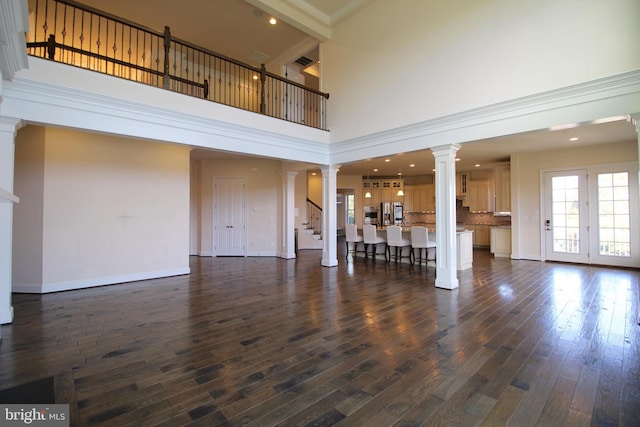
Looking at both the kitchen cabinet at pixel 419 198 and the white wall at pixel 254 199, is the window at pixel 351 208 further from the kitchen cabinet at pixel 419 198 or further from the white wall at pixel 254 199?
the white wall at pixel 254 199

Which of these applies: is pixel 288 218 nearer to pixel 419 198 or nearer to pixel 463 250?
pixel 463 250

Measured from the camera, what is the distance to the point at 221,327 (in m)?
3.33

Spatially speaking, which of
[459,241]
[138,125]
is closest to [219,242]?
[138,125]

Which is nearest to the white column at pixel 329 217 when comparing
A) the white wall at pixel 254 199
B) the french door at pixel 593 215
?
the white wall at pixel 254 199

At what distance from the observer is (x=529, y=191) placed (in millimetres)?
7809

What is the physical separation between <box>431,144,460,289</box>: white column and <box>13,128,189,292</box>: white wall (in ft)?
16.8

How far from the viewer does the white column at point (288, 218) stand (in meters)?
8.41

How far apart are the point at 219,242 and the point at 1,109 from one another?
19.1 ft

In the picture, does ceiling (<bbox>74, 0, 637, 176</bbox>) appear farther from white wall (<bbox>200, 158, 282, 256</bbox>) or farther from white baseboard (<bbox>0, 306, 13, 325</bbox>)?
white baseboard (<bbox>0, 306, 13, 325</bbox>)

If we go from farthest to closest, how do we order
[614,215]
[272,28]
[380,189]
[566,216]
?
[380,189] → [272,28] → [566,216] → [614,215]

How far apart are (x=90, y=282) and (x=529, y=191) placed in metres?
10.3

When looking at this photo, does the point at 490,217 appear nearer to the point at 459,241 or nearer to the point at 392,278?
the point at 459,241

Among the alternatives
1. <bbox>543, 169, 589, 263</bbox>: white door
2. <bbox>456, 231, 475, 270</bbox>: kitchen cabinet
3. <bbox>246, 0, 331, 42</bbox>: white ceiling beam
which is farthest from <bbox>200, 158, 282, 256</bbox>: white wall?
<bbox>543, 169, 589, 263</bbox>: white door

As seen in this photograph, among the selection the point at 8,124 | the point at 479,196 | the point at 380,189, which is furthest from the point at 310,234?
A: the point at 8,124
